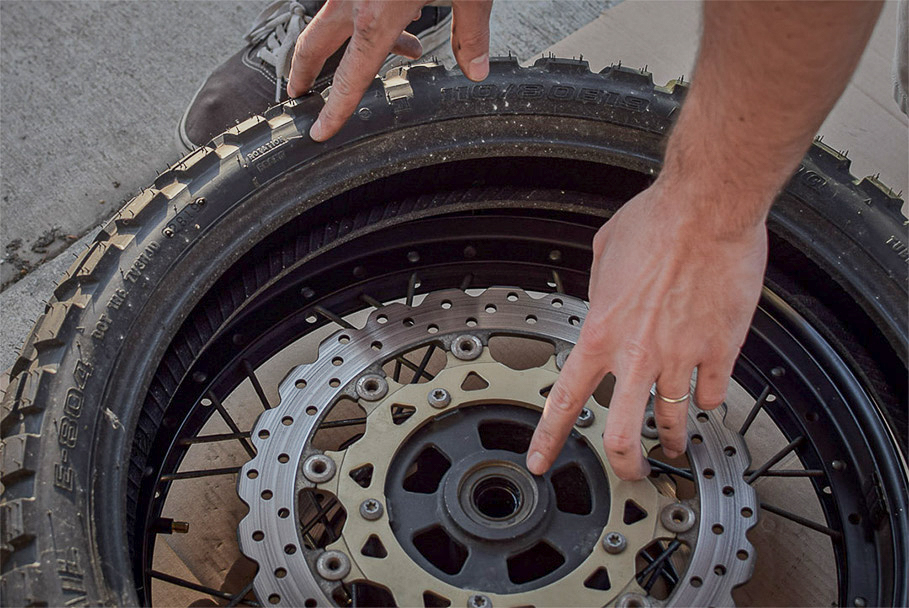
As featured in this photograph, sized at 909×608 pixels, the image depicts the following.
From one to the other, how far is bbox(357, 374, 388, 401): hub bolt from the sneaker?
543mm

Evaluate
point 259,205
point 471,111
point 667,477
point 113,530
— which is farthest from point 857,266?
point 113,530

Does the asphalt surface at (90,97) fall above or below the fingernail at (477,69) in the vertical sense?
above

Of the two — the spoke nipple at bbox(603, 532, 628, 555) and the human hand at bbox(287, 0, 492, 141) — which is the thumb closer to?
the human hand at bbox(287, 0, 492, 141)

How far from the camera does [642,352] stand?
69 cm

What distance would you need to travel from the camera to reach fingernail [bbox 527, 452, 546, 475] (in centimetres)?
78

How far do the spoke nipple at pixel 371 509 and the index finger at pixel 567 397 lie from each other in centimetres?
14

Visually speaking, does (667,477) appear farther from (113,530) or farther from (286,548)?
(113,530)

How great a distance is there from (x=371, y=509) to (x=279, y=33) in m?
0.77

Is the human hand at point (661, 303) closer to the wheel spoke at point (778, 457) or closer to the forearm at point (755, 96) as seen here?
the forearm at point (755, 96)

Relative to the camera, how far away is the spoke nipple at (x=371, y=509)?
0.81 m

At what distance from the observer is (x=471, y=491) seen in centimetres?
84

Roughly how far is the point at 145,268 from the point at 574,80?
42 centimetres

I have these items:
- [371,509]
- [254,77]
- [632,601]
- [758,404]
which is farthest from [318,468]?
[254,77]

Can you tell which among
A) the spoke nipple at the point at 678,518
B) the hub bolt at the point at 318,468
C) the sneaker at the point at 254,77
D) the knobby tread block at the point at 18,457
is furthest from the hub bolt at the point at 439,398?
the sneaker at the point at 254,77
